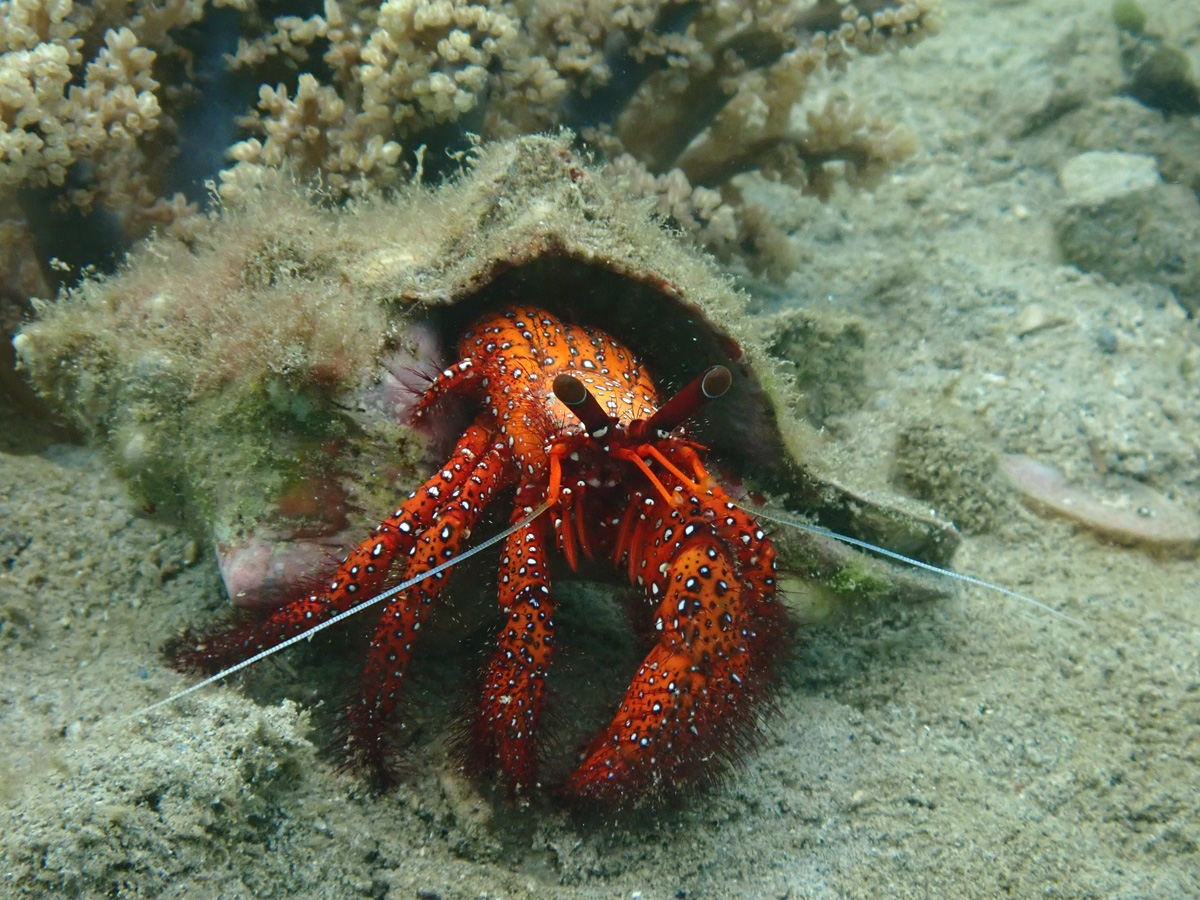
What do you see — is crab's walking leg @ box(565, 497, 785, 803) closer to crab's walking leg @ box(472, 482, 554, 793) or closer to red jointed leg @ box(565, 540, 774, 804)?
red jointed leg @ box(565, 540, 774, 804)

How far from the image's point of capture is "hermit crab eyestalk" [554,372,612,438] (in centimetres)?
206

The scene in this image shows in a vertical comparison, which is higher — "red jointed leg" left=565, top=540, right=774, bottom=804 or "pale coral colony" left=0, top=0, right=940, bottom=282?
"pale coral colony" left=0, top=0, right=940, bottom=282

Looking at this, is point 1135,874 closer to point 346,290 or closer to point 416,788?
point 416,788

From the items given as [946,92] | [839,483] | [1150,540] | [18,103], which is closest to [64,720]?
[18,103]

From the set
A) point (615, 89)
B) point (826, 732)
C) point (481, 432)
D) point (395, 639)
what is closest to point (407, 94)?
point (615, 89)

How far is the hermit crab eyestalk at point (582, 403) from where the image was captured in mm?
2064

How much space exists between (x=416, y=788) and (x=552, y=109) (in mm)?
3286

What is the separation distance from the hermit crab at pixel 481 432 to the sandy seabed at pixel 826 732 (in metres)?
0.25

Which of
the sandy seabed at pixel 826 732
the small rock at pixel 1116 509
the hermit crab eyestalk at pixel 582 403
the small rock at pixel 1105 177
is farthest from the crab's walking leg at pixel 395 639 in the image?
the small rock at pixel 1105 177

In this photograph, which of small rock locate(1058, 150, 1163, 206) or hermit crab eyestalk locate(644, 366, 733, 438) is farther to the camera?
small rock locate(1058, 150, 1163, 206)

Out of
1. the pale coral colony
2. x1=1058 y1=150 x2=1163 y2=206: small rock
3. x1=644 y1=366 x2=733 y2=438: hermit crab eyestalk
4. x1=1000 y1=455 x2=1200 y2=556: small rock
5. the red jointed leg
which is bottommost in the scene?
x1=1000 y1=455 x2=1200 y2=556: small rock

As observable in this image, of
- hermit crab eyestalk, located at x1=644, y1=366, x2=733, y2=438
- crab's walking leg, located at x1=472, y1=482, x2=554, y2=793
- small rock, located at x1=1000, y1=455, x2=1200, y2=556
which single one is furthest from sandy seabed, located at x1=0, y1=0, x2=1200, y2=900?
hermit crab eyestalk, located at x1=644, y1=366, x2=733, y2=438

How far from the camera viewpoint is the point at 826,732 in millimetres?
2854

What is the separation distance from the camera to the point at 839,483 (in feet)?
9.76
